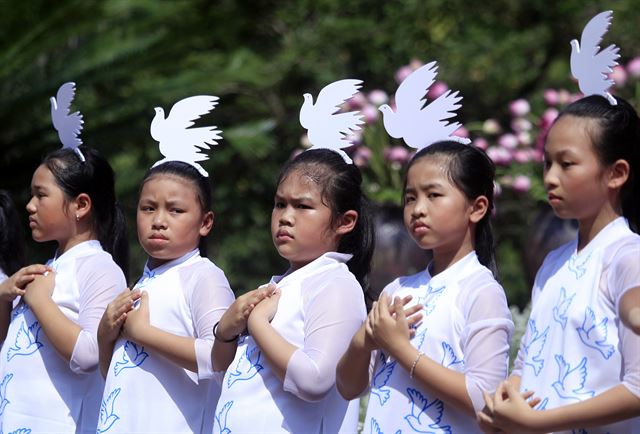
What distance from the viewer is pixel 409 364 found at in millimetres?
2955

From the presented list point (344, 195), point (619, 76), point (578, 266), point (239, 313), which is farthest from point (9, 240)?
point (619, 76)

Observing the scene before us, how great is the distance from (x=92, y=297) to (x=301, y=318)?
36.0 inches

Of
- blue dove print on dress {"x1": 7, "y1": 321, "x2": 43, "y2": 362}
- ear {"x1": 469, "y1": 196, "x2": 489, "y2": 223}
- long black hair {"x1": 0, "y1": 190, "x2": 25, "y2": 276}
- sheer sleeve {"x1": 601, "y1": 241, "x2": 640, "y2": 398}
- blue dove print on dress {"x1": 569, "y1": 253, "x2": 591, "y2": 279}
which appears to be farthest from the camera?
long black hair {"x1": 0, "y1": 190, "x2": 25, "y2": 276}

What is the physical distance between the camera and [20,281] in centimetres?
394

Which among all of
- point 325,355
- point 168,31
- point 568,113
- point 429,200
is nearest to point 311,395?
point 325,355

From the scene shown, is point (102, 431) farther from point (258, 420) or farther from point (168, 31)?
point (168, 31)

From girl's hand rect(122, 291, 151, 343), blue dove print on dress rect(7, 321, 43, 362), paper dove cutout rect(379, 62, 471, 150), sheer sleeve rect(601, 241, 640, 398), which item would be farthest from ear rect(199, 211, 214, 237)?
sheer sleeve rect(601, 241, 640, 398)

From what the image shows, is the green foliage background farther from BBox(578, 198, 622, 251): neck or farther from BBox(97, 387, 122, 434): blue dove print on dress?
BBox(578, 198, 622, 251): neck

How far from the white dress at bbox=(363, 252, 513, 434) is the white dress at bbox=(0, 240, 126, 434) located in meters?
1.15

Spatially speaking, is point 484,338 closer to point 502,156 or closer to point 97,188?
point 97,188

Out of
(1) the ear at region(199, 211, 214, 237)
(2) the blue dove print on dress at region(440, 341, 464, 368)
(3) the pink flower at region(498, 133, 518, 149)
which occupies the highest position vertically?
(3) the pink flower at region(498, 133, 518, 149)

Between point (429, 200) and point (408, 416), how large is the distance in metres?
0.57

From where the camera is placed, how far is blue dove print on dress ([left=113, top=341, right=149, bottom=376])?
11.8 ft

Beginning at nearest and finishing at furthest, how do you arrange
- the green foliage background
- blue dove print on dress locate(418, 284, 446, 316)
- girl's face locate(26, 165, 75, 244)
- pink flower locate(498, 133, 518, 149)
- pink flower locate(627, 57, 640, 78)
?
blue dove print on dress locate(418, 284, 446, 316) → girl's face locate(26, 165, 75, 244) → pink flower locate(498, 133, 518, 149) → pink flower locate(627, 57, 640, 78) → the green foliage background
